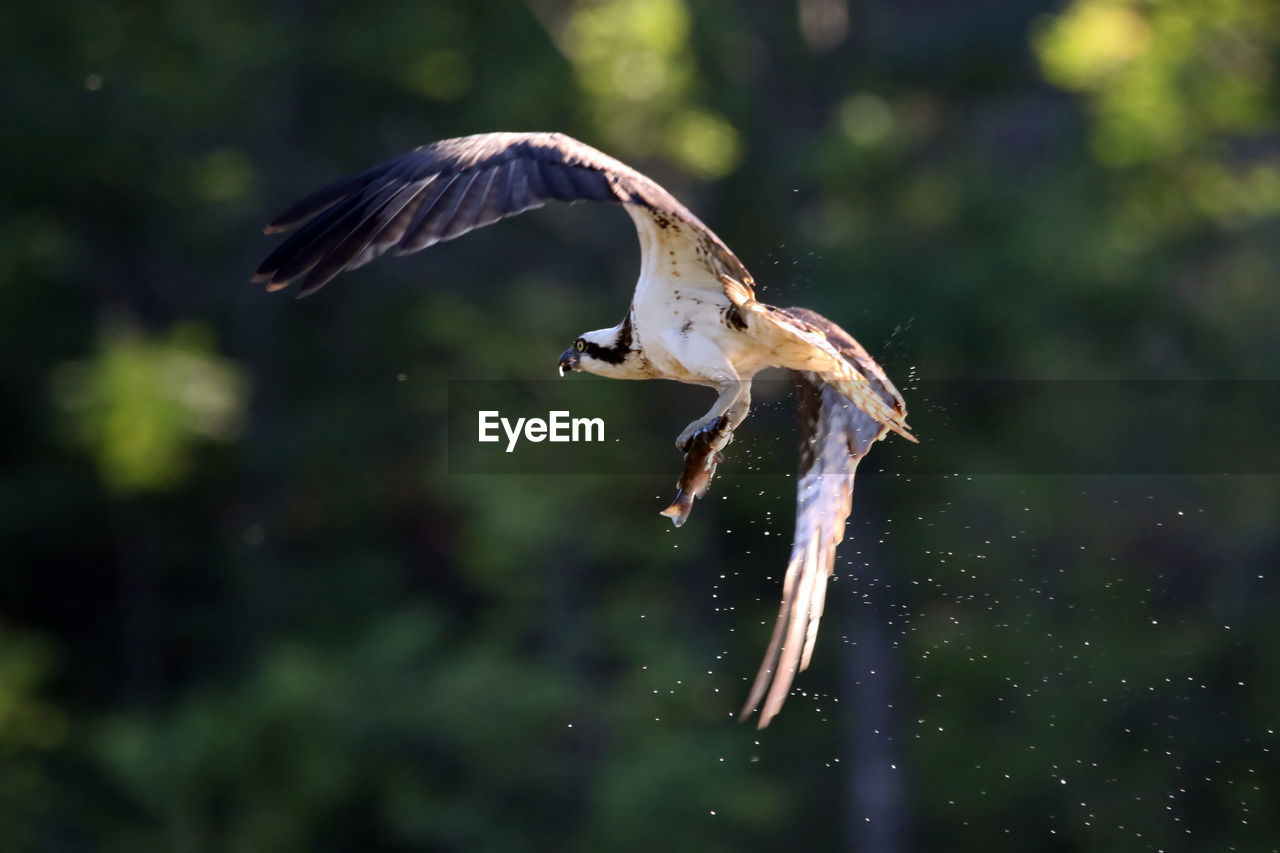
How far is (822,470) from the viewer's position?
6.11m

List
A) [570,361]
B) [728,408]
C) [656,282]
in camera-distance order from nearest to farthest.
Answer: [656,282]
[728,408]
[570,361]

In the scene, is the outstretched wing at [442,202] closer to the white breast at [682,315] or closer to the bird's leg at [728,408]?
the white breast at [682,315]

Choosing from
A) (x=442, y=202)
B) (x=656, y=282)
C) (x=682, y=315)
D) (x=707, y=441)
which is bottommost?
(x=707, y=441)

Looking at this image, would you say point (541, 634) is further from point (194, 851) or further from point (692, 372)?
point (692, 372)

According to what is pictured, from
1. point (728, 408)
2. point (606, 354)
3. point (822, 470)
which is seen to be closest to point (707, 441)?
point (728, 408)

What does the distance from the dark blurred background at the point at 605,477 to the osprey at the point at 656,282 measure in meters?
7.60

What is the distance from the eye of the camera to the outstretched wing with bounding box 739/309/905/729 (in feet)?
18.2

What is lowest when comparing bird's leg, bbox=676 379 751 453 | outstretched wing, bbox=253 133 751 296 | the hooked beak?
bird's leg, bbox=676 379 751 453

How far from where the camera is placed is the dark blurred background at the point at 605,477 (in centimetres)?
1392

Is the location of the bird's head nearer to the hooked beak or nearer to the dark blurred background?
the hooked beak

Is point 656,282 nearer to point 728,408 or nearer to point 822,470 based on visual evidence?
point 728,408

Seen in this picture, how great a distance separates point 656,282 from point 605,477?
9812 millimetres

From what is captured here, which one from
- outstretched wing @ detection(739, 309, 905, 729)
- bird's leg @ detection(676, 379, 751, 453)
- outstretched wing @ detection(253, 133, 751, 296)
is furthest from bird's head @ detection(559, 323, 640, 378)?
outstretched wing @ detection(739, 309, 905, 729)

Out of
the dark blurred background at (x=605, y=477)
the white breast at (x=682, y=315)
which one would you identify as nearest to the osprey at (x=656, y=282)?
the white breast at (x=682, y=315)
